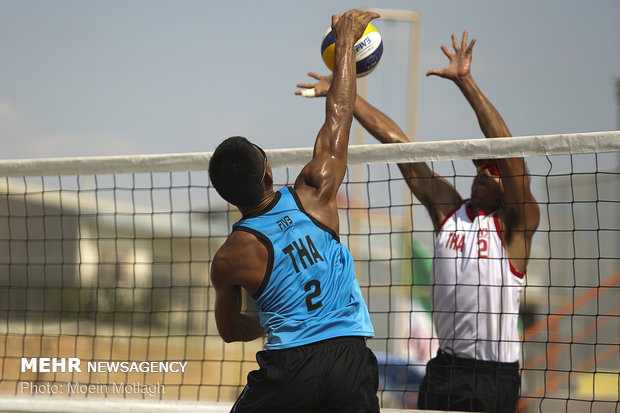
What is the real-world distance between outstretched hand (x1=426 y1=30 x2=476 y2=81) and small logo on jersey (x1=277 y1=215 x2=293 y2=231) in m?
2.18

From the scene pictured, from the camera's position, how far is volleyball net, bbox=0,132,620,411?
15.8 ft

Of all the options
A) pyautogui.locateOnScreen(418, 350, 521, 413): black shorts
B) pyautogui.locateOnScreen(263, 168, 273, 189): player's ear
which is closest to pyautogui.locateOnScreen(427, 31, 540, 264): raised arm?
pyautogui.locateOnScreen(418, 350, 521, 413): black shorts

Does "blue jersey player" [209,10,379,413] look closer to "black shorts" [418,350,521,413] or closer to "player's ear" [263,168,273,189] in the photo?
"player's ear" [263,168,273,189]

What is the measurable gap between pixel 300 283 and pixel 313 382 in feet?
1.30

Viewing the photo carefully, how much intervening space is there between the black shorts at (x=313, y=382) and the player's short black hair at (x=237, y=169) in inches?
26.6

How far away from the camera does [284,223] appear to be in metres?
2.86

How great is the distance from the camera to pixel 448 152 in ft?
14.7

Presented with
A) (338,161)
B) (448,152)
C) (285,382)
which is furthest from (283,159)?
(285,382)

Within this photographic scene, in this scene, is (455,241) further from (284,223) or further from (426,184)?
(284,223)

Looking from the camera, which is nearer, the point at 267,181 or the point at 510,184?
the point at 267,181

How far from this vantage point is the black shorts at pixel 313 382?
2.72 metres

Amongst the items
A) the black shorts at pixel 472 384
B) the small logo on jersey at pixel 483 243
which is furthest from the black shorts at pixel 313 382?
the small logo on jersey at pixel 483 243

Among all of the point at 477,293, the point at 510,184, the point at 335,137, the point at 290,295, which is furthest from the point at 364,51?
the point at 290,295

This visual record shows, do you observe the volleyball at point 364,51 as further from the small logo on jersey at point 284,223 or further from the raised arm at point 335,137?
the small logo on jersey at point 284,223
